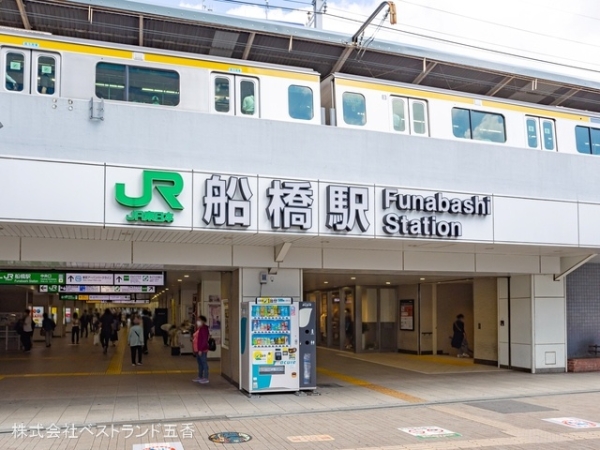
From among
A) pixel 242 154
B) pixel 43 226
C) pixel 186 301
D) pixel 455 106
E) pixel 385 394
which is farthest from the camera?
pixel 186 301

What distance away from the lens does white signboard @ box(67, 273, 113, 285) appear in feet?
52.9

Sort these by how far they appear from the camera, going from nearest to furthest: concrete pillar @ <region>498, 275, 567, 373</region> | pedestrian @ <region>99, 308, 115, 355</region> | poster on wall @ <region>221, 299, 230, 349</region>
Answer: poster on wall @ <region>221, 299, 230, 349</region>
concrete pillar @ <region>498, 275, 567, 373</region>
pedestrian @ <region>99, 308, 115, 355</region>

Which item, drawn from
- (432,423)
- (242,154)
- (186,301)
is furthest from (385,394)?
(186,301)

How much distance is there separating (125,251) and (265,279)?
2971 millimetres

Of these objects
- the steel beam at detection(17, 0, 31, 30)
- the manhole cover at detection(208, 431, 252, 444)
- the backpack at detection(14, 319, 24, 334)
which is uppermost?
the steel beam at detection(17, 0, 31, 30)

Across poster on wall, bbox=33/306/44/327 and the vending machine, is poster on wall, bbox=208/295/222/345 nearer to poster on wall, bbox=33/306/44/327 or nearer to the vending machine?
the vending machine

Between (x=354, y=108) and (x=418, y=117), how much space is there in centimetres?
167

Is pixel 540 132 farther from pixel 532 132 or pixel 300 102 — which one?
pixel 300 102

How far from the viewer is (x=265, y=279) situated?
45.7ft

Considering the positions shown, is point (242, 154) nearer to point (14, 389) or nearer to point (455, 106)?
point (455, 106)

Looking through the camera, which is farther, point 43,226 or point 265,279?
point 265,279

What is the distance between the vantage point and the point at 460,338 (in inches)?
842

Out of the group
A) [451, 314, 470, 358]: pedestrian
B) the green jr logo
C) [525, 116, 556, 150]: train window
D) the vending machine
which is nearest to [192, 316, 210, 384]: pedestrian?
the vending machine

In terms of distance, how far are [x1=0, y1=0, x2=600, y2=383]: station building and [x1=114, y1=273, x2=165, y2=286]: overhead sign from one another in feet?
0.67
